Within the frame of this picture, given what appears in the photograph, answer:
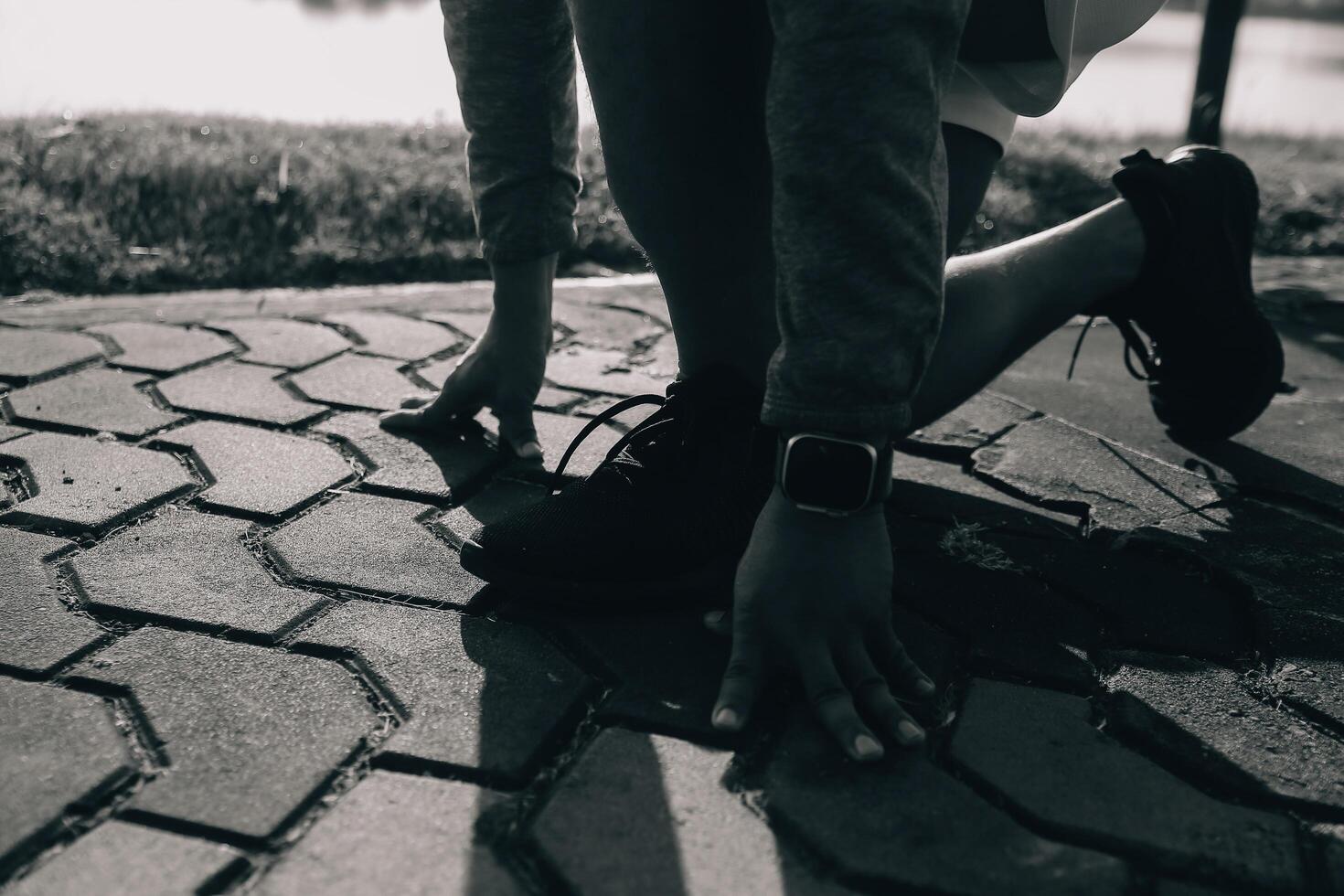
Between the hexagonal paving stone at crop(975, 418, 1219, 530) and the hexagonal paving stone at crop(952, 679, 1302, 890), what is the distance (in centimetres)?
60

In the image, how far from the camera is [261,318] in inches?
106

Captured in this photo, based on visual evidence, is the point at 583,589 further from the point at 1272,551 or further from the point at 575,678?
the point at 1272,551

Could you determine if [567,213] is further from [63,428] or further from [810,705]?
[810,705]

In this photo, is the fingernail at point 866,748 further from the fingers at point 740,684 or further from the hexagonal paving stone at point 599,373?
the hexagonal paving stone at point 599,373

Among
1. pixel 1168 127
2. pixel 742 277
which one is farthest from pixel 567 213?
pixel 1168 127

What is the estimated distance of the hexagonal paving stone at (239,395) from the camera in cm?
213

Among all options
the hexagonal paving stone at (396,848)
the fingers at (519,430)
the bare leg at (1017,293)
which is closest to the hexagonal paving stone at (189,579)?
the hexagonal paving stone at (396,848)

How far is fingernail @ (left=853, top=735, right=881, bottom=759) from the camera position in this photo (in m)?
1.21

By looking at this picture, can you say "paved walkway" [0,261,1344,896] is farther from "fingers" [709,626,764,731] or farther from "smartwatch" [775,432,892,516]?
"smartwatch" [775,432,892,516]

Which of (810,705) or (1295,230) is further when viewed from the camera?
(1295,230)

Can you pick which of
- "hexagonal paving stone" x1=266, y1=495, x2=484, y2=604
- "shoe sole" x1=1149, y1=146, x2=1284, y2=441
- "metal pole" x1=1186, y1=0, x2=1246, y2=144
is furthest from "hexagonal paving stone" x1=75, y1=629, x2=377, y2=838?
"metal pole" x1=1186, y1=0, x2=1246, y2=144

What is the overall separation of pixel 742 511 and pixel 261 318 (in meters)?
1.53

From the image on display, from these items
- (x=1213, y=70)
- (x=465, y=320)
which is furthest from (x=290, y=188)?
(x=1213, y=70)

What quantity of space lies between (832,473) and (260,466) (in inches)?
41.4
